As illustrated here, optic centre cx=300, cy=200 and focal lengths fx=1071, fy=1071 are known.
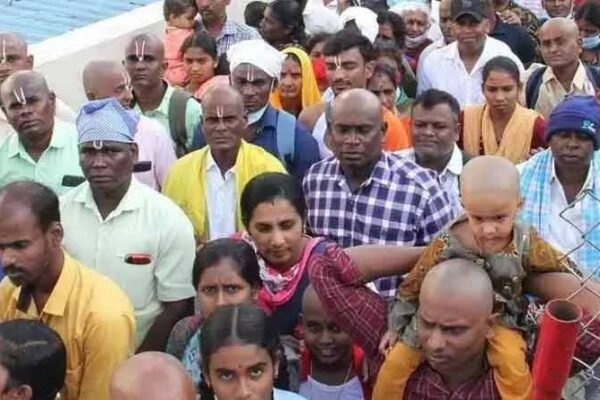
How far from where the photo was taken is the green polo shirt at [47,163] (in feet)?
16.3

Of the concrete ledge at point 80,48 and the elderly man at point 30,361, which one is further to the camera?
the concrete ledge at point 80,48

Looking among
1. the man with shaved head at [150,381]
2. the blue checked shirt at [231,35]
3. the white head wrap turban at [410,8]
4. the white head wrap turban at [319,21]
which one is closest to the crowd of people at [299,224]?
the man with shaved head at [150,381]

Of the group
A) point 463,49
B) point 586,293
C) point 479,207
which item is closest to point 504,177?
point 479,207

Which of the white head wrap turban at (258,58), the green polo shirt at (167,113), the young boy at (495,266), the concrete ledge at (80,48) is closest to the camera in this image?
the young boy at (495,266)

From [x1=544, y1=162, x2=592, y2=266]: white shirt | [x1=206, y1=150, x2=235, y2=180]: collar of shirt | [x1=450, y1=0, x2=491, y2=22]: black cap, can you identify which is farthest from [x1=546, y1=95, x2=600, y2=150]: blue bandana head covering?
[x1=450, y1=0, x2=491, y2=22]: black cap

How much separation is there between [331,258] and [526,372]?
25.8 inches

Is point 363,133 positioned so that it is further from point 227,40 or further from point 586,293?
point 227,40

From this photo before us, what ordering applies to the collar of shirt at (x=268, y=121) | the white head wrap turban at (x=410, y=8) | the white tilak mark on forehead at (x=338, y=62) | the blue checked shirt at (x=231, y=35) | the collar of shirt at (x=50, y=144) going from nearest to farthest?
the collar of shirt at (x=50, y=144) → the collar of shirt at (x=268, y=121) → the white tilak mark on forehead at (x=338, y=62) → the blue checked shirt at (x=231, y=35) → the white head wrap turban at (x=410, y=8)

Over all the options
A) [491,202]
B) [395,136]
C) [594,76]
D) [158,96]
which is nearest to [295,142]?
[395,136]

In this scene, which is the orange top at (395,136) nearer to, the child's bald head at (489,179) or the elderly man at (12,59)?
the elderly man at (12,59)

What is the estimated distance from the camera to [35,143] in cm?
505

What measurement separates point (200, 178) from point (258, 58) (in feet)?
4.42

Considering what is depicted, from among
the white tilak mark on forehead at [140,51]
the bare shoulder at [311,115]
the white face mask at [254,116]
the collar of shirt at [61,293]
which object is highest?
the white tilak mark on forehead at [140,51]

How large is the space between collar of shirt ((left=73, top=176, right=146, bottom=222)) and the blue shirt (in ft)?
4.13
